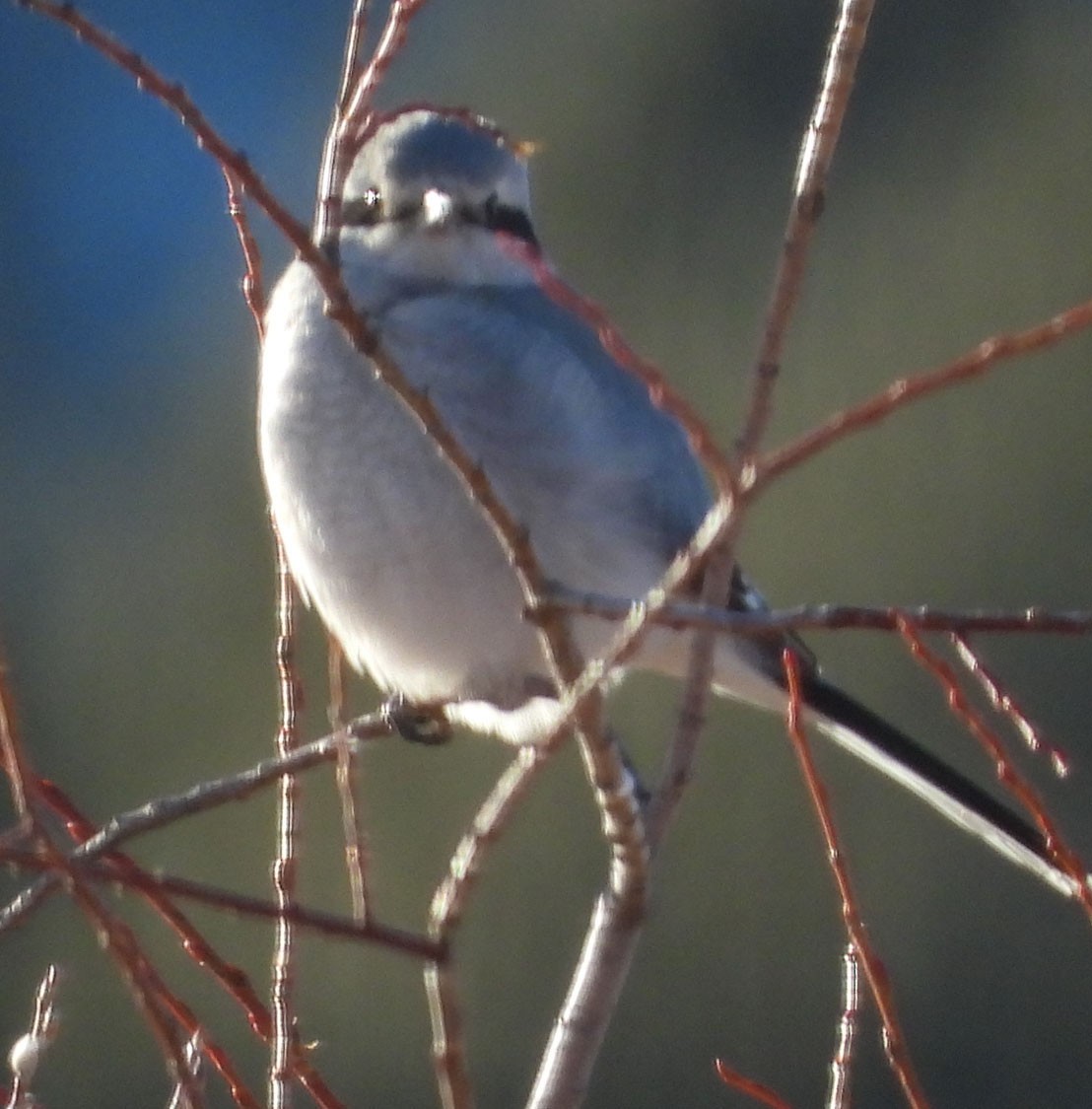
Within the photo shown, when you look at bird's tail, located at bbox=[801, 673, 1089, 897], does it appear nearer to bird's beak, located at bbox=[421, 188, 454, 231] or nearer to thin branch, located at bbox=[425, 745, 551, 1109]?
bird's beak, located at bbox=[421, 188, 454, 231]

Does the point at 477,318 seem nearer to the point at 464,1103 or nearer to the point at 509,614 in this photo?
the point at 509,614

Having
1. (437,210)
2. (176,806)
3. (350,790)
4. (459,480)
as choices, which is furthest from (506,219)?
(176,806)

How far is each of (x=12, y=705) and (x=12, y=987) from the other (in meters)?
3.62

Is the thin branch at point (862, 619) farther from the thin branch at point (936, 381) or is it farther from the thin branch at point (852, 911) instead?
the thin branch at point (852, 911)

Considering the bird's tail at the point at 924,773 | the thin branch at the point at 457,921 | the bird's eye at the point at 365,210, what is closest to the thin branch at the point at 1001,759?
the thin branch at the point at 457,921

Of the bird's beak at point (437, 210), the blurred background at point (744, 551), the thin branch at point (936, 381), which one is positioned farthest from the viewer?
the blurred background at point (744, 551)

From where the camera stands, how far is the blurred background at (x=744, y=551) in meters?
3.97

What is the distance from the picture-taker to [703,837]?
4059 mm

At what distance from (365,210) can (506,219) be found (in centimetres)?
12

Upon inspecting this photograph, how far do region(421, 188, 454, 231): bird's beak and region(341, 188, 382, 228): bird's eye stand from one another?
0.06 m

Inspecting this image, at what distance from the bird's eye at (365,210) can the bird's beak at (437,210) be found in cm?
6

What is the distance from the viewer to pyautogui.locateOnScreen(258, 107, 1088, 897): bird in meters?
1.50

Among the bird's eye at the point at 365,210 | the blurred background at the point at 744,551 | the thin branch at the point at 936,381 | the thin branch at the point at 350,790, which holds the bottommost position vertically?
the thin branch at the point at 936,381

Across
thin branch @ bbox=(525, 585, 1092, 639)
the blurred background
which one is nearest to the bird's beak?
thin branch @ bbox=(525, 585, 1092, 639)
